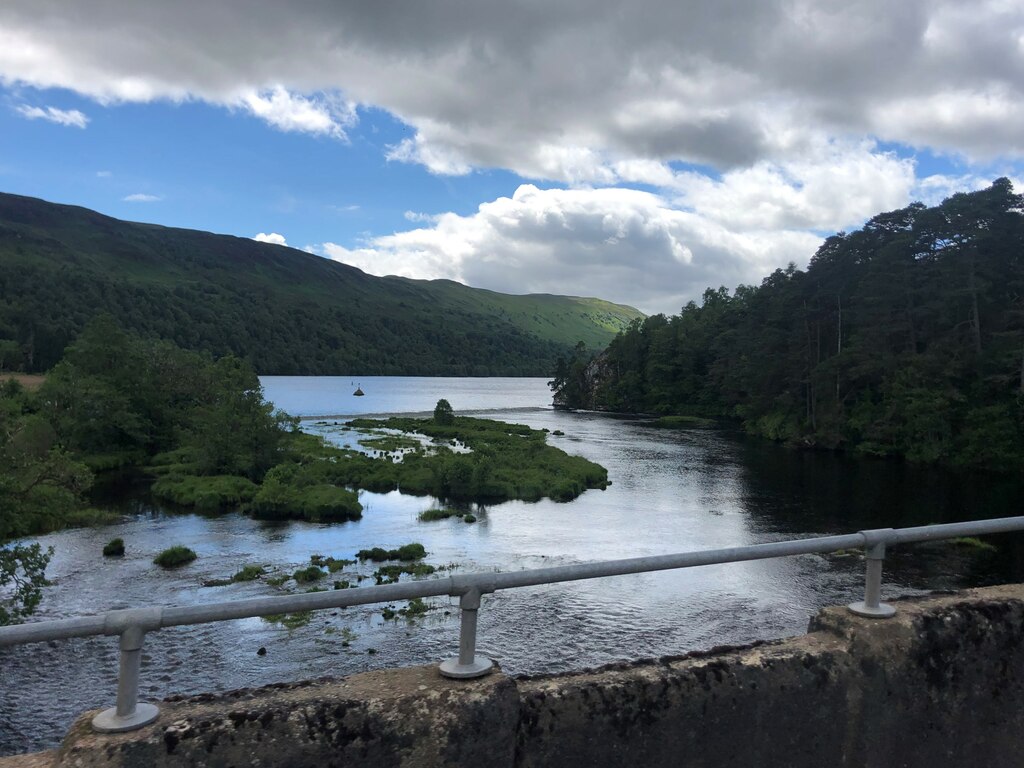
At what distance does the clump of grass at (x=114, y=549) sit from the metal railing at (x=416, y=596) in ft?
103

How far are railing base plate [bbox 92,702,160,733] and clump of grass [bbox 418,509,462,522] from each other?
117 feet

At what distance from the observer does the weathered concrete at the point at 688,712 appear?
3.07m

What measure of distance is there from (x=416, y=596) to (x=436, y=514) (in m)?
36.5

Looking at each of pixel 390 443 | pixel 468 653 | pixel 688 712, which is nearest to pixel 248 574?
pixel 468 653

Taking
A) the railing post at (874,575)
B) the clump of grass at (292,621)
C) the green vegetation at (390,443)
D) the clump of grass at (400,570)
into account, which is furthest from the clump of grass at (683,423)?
the railing post at (874,575)

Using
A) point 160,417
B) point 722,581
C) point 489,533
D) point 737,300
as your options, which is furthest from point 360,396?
point 722,581

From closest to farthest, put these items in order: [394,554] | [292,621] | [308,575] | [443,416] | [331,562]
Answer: [292,621] → [308,575] → [331,562] → [394,554] → [443,416]

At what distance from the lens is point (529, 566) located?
27.4 meters

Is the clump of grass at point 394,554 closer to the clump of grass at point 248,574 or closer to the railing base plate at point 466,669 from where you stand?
the clump of grass at point 248,574

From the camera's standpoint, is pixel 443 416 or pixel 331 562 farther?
pixel 443 416

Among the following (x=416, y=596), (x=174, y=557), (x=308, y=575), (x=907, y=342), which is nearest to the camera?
(x=416, y=596)

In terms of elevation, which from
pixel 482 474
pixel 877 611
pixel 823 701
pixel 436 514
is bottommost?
pixel 436 514

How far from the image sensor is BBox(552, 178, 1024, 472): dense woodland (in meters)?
57.5

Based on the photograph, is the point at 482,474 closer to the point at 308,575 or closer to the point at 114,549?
the point at 308,575
